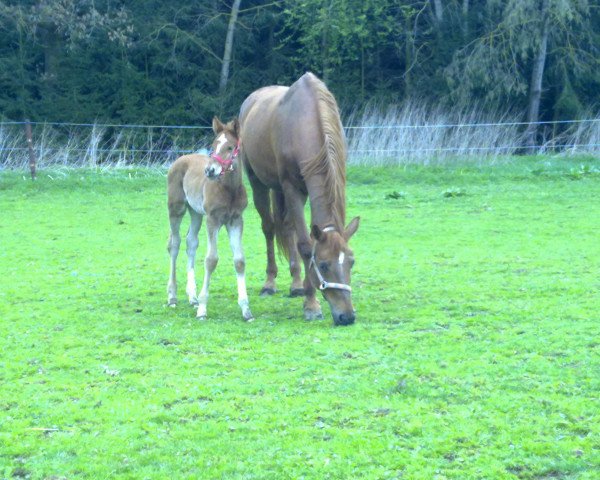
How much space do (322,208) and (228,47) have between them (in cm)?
2215

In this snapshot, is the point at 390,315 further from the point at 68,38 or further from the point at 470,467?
the point at 68,38

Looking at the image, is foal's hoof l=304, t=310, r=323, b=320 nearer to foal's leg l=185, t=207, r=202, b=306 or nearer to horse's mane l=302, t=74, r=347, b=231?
horse's mane l=302, t=74, r=347, b=231

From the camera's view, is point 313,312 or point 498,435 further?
point 313,312

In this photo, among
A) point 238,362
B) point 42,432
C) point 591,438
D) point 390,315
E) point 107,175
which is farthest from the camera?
point 107,175

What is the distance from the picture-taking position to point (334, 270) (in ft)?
23.5

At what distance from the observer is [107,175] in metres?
19.2

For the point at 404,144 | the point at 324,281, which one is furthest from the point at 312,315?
the point at 404,144

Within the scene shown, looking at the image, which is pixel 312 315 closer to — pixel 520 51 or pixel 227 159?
pixel 227 159

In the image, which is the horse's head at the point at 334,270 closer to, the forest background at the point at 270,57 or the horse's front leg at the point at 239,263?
the horse's front leg at the point at 239,263

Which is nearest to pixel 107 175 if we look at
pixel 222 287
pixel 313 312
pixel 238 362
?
pixel 222 287

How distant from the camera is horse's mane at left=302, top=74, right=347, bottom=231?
7.36 meters

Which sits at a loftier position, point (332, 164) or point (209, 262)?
point (332, 164)

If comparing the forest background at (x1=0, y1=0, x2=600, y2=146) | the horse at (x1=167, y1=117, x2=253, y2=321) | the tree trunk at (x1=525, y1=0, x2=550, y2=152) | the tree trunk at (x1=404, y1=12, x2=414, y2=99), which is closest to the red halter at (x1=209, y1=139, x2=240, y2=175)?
the horse at (x1=167, y1=117, x2=253, y2=321)

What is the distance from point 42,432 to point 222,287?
14.3ft
